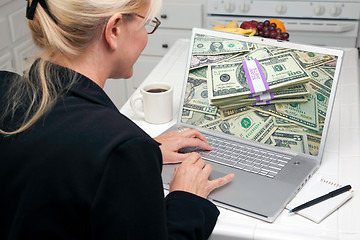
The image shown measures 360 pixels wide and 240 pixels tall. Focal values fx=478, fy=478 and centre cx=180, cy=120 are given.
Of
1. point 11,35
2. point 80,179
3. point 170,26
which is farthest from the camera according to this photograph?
point 170,26

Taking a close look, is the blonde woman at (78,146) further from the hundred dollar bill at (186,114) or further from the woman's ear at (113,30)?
the hundred dollar bill at (186,114)

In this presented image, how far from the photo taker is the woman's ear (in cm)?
91

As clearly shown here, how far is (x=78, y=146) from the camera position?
77 cm

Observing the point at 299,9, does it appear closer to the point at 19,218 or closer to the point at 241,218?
the point at 241,218

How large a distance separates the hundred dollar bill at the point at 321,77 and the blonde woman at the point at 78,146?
0.51 meters

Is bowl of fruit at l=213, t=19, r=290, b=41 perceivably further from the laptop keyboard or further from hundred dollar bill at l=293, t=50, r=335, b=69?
the laptop keyboard

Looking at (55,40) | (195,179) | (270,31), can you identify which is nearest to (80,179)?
(55,40)

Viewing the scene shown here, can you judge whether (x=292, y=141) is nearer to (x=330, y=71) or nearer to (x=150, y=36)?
(x=330, y=71)

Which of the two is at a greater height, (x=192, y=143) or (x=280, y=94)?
(x=280, y=94)

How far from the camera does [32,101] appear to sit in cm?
86

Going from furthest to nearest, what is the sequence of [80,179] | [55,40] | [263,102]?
[263,102], [55,40], [80,179]

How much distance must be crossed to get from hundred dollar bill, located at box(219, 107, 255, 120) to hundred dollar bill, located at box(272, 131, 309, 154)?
108mm

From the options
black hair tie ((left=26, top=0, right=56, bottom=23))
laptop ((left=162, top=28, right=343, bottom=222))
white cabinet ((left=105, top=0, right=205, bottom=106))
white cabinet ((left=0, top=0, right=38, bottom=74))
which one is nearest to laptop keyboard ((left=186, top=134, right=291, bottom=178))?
laptop ((left=162, top=28, right=343, bottom=222))

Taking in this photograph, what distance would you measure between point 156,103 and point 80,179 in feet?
2.42
